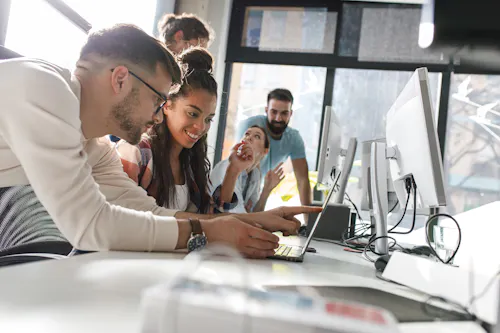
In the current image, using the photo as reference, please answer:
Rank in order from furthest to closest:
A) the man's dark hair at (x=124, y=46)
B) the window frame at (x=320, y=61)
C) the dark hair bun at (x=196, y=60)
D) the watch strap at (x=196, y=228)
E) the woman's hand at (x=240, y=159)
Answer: the window frame at (x=320, y=61) → the woman's hand at (x=240, y=159) → the dark hair bun at (x=196, y=60) → the man's dark hair at (x=124, y=46) → the watch strap at (x=196, y=228)

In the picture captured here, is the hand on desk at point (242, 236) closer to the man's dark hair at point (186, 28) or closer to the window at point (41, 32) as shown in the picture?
the window at point (41, 32)

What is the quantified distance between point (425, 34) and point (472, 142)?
1.07 meters

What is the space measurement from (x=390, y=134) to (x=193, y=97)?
0.82 metres

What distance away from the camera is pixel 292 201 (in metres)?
3.68

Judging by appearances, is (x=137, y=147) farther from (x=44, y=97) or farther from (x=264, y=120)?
(x=264, y=120)

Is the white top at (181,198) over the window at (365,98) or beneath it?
beneath

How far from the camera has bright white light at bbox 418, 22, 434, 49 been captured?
12.0 feet

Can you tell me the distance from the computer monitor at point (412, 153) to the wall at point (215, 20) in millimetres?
2795

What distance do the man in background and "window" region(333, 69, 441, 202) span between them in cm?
65

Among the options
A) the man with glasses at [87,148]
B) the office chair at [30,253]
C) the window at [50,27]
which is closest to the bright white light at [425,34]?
the window at [50,27]

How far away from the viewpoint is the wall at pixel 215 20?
3898 mm

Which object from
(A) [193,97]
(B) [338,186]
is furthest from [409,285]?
(A) [193,97]

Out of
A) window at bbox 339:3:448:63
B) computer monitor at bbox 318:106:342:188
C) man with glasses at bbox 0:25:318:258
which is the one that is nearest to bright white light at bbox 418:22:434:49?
window at bbox 339:3:448:63

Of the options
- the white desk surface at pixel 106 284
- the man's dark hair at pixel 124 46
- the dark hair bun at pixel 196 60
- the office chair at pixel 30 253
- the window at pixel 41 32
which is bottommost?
the office chair at pixel 30 253
